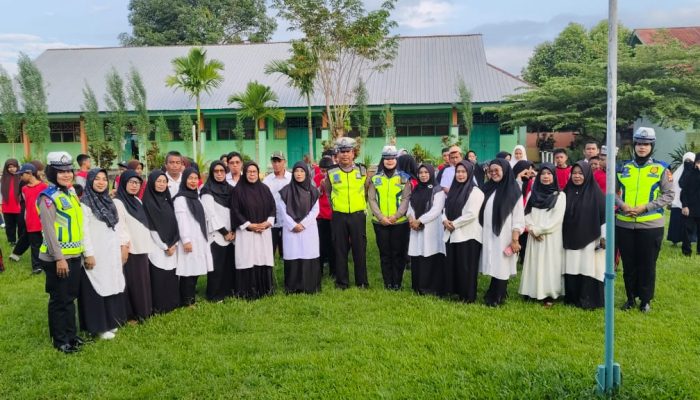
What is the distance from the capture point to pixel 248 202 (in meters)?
5.75

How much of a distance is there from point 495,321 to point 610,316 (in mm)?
1557

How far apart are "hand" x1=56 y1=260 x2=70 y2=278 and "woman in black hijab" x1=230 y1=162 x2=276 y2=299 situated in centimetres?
190

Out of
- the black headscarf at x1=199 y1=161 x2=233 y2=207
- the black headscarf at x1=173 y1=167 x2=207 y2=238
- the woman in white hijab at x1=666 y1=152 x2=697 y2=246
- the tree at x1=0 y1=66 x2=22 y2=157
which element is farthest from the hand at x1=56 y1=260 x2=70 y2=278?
the tree at x1=0 y1=66 x2=22 y2=157

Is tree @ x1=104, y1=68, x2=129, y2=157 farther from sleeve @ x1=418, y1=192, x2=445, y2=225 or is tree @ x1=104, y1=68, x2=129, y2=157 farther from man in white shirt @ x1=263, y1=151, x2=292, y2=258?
sleeve @ x1=418, y1=192, x2=445, y2=225

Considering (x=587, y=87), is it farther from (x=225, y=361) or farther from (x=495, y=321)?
(x=225, y=361)

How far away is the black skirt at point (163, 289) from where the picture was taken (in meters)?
5.30

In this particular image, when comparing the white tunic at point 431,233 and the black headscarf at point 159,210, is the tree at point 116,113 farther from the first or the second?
the white tunic at point 431,233

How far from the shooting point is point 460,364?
3.98 m

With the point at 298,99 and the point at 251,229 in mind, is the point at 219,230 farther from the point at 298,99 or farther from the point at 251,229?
the point at 298,99

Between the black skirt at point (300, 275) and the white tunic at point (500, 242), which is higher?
the white tunic at point (500, 242)

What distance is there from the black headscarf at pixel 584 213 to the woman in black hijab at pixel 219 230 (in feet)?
11.9

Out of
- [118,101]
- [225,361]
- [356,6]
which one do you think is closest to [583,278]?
[225,361]

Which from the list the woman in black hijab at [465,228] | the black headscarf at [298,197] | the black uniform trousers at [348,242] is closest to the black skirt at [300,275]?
the black uniform trousers at [348,242]

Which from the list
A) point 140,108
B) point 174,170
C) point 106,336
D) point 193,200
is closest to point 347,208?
point 193,200
